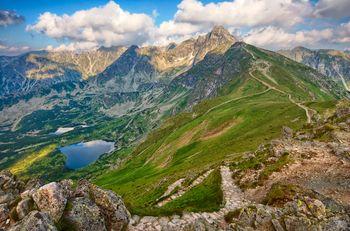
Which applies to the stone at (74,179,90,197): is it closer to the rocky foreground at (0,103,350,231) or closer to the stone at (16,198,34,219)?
the rocky foreground at (0,103,350,231)

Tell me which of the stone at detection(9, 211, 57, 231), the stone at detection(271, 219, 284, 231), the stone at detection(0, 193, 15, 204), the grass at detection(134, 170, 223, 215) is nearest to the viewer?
the stone at detection(9, 211, 57, 231)

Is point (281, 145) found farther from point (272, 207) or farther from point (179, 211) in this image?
point (179, 211)

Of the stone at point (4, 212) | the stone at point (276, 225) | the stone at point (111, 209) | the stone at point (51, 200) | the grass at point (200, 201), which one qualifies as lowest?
the grass at point (200, 201)

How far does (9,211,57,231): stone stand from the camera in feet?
78.0

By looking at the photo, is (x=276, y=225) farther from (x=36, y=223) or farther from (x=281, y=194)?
(x=36, y=223)

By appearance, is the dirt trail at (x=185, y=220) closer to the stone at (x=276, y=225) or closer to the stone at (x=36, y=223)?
the stone at (x=276, y=225)

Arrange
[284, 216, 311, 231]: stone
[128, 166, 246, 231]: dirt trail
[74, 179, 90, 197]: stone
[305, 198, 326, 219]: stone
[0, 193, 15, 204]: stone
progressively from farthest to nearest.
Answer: [0, 193, 15, 204]: stone
[305, 198, 326, 219]: stone
[128, 166, 246, 231]: dirt trail
[74, 179, 90, 197]: stone
[284, 216, 311, 231]: stone

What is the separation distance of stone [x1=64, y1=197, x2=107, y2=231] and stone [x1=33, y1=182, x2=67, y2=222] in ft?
2.29

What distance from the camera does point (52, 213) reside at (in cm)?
2669

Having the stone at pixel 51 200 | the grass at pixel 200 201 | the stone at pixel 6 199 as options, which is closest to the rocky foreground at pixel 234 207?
the stone at pixel 51 200

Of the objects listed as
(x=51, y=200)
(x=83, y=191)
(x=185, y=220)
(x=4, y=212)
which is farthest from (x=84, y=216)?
(x=185, y=220)

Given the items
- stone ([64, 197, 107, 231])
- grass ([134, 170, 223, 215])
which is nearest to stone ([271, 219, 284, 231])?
grass ([134, 170, 223, 215])

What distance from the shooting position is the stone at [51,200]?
88.1 ft

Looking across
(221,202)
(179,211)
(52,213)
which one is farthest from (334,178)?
(52,213)
